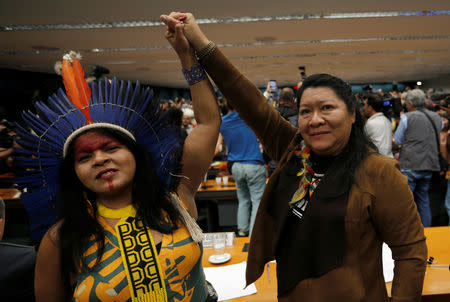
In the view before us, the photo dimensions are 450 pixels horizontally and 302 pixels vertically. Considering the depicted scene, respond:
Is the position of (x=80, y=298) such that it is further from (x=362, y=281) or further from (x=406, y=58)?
(x=406, y=58)

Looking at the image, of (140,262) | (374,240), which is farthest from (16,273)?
(374,240)

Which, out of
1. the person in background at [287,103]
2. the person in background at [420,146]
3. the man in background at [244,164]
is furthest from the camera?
the man in background at [244,164]

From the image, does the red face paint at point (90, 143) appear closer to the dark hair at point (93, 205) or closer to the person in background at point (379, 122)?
the dark hair at point (93, 205)

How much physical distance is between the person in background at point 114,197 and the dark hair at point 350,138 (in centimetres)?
40

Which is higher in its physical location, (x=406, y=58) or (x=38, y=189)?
(x=406, y=58)

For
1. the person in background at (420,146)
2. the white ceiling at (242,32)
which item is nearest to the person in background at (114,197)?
the person in background at (420,146)

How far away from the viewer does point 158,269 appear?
87 centimetres

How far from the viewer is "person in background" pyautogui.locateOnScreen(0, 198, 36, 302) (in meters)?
1.11

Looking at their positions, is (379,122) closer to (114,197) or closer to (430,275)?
(430,275)

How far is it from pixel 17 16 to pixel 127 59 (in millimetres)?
3507

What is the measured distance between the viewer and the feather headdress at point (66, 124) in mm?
894

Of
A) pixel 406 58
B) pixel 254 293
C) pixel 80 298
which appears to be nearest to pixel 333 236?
pixel 254 293

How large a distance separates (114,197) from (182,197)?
0.72ft

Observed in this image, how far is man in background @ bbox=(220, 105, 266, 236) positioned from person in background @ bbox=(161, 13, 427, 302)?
2.20 metres
